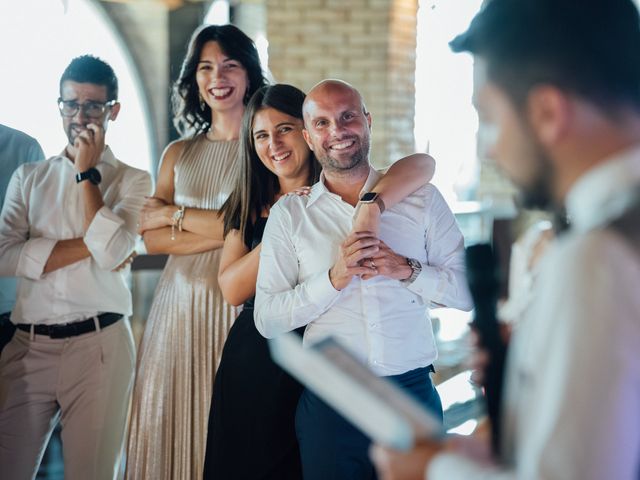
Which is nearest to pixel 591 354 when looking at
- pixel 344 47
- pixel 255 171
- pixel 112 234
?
pixel 255 171

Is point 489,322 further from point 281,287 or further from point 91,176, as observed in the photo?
point 91,176

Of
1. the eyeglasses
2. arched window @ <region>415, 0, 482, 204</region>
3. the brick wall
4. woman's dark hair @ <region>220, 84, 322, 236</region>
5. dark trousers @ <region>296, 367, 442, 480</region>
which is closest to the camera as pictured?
dark trousers @ <region>296, 367, 442, 480</region>

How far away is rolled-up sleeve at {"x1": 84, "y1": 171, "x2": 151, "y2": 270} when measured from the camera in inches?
116

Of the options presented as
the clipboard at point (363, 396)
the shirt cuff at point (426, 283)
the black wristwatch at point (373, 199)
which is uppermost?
the black wristwatch at point (373, 199)

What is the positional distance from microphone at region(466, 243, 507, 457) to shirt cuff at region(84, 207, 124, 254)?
2.11m

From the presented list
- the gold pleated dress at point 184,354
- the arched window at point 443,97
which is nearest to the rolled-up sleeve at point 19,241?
the gold pleated dress at point 184,354

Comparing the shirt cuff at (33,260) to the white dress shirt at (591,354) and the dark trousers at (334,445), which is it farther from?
the white dress shirt at (591,354)

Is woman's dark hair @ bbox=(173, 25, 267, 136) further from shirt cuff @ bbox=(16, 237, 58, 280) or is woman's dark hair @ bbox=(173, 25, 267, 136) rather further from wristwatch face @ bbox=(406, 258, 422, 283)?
wristwatch face @ bbox=(406, 258, 422, 283)

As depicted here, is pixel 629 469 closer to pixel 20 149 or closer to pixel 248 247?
pixel 248 247

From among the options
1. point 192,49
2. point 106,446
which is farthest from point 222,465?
point 192,49

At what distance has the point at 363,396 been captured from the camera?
93cm

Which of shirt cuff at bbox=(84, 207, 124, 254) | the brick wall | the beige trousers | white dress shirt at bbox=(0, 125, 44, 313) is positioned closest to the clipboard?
shirt cuff at bbox=(84, 207, 124, 254)

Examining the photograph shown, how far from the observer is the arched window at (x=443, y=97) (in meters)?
5.80

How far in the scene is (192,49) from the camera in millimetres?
3078
